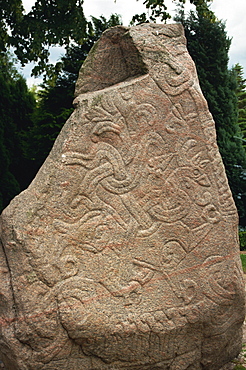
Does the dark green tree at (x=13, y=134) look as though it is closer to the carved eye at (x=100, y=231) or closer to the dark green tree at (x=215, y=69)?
the dark green tree at (x=215, y=69)

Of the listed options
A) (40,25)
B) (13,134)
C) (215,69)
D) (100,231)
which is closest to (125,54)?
(100,231)

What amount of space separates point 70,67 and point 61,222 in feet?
20.8

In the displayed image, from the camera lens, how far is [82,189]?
281 centimetres

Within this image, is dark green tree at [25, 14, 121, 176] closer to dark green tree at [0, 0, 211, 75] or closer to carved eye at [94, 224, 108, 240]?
dark green tree at [0, 0, 211, 75]

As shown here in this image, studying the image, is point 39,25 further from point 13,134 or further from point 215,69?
point 215,69

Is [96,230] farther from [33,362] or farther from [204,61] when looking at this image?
[204,61]

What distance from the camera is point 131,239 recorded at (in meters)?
2.90

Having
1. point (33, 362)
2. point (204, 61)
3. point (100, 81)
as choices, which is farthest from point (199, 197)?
point (204, 61)

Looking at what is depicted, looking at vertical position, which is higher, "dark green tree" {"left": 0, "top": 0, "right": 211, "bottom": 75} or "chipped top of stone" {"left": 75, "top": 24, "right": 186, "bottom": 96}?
"dark green tree" {"left": 0, "top": 0, "right": 211, "bottom": 75}

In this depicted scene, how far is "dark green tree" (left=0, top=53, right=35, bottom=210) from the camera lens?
26.1 feet

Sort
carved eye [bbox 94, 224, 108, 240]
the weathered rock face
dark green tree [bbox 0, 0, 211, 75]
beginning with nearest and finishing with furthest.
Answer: the weathered rock face < carved eye [bbox 94, 224, 108, 240] < dark green tree [bbox 0, 0, 211, 75]

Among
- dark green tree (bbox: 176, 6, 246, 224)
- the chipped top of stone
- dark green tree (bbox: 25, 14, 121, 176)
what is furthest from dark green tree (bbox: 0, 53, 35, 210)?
the chipped top of stone

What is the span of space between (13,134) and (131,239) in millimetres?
6596

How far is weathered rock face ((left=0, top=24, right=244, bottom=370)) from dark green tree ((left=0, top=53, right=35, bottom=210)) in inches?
200
